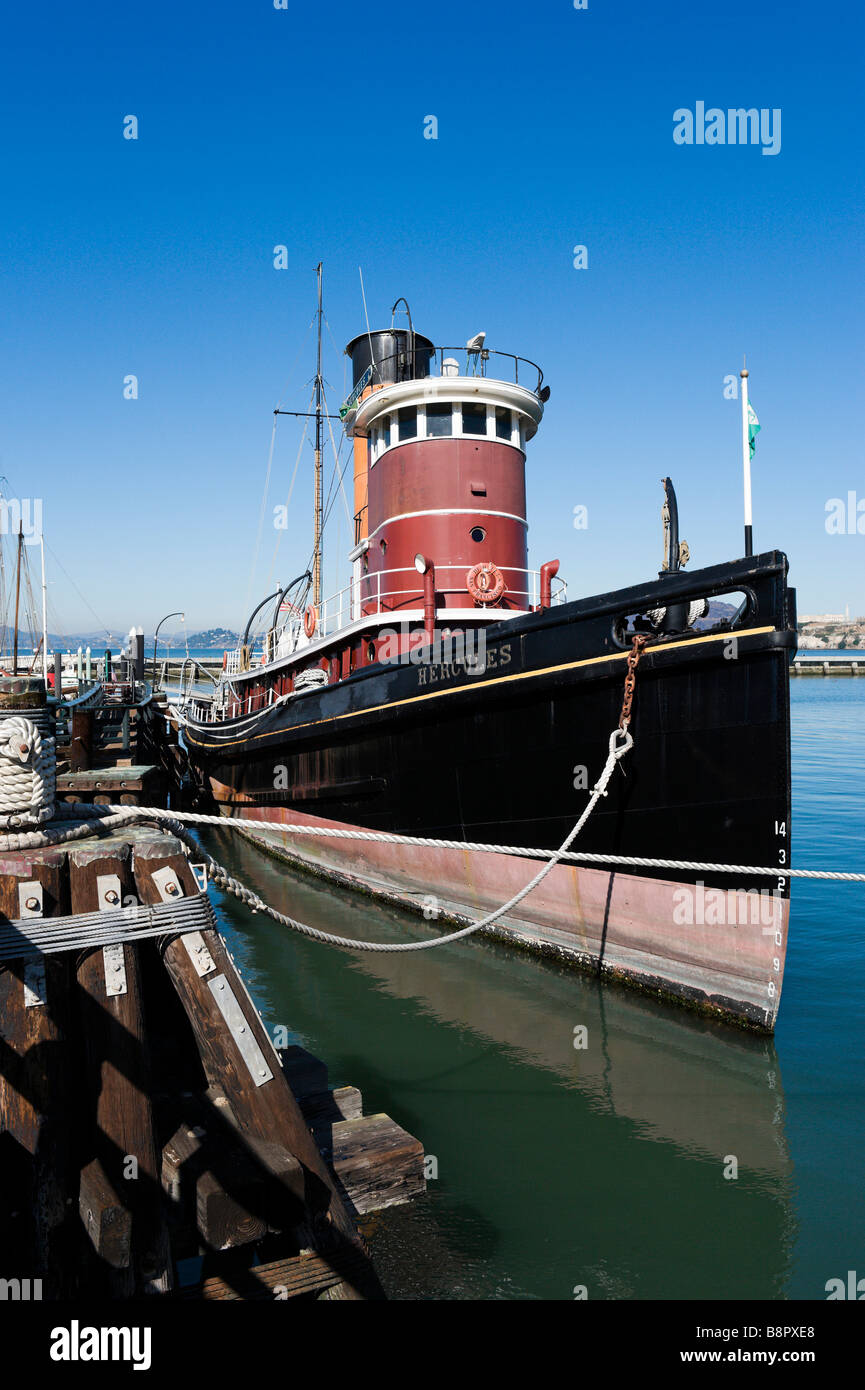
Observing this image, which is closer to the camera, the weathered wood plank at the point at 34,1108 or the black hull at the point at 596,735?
the weathered wood plank at the point at 34,1108

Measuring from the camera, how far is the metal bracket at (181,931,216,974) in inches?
133

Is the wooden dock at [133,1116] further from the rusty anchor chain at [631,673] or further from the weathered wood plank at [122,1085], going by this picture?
the rusty anchor chain at [631,673]

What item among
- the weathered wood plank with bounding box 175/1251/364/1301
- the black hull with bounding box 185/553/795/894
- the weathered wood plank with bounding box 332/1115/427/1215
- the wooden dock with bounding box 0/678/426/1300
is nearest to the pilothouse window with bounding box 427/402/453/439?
the black hull with bounding box 185/553/795/894

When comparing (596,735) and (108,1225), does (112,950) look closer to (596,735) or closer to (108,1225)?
(108,1225)

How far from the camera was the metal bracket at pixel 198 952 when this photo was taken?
133 inches

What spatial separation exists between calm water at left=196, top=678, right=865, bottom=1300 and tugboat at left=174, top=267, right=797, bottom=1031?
0.69 metres

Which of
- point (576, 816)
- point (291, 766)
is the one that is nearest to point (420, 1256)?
point (576, 816)

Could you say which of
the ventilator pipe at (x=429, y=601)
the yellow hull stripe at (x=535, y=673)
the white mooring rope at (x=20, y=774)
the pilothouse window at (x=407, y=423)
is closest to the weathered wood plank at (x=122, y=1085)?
the white mooring rope at (x=20, y=774)

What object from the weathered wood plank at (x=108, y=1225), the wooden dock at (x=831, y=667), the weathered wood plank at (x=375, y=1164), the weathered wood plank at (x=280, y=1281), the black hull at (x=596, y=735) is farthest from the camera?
the wooden dock at (x=831, y=667)

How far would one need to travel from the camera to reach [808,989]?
7863 millimetres

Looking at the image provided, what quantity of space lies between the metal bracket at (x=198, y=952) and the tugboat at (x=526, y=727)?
821 millimetres

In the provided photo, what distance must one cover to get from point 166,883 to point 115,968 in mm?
370

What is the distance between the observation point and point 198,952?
3377 mm
